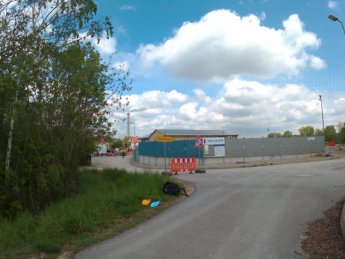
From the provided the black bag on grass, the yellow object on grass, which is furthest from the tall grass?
the black bag on grass

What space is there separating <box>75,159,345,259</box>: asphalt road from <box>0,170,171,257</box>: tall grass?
2.27 feet

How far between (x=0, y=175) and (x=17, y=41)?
151 inches

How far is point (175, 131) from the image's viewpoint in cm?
10512

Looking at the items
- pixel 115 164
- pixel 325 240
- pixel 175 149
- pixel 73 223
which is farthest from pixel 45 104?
pixel 115 164

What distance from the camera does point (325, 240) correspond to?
7297mm

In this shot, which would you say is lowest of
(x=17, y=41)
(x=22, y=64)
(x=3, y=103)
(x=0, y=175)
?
(x=0, y=175)

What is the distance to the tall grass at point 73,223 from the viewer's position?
7655mm

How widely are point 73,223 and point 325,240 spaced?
520 cm

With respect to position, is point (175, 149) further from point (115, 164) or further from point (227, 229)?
point (227, 229)

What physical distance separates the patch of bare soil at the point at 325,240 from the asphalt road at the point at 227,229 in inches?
6.9

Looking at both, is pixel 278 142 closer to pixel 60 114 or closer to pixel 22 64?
pixel 60 114

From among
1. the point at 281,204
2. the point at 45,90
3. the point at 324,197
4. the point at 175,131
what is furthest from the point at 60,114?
the point at 175,131

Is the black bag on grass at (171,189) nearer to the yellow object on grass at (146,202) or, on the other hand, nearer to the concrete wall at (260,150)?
the yellow object on grass at (146,202)

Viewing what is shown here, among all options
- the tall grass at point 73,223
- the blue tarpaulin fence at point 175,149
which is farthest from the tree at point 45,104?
the blue tarpaulin fence at point 175,149
